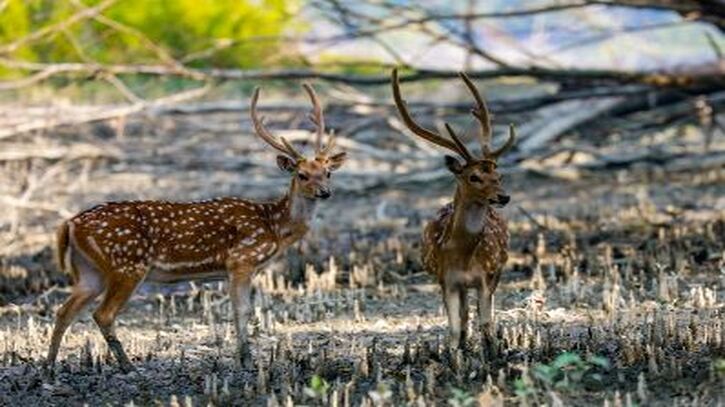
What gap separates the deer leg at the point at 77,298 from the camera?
7371 mm

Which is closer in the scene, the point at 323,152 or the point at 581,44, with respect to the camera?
the point at 323,152

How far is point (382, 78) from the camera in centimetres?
1258

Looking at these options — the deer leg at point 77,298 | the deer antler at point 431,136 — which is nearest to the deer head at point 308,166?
the deer antler at point 431,136

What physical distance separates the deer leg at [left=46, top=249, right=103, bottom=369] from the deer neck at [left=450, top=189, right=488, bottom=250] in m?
1.86

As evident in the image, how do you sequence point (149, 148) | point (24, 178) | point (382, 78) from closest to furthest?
1. point (382, 78)
2. point (24, 178)
3. point (149, 148)

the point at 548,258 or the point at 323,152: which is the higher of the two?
the point at 323,152

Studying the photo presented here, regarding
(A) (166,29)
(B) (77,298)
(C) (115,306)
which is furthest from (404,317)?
(A) (166,29)

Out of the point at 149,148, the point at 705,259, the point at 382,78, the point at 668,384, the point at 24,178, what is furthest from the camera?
the point at 149,148

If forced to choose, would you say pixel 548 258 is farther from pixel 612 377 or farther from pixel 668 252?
pixel 612 377

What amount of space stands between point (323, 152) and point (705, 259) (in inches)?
137

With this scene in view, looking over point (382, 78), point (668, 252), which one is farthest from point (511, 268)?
point (382, 78)

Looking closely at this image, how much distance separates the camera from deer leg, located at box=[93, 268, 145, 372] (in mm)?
7457

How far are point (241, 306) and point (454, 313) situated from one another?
113cm

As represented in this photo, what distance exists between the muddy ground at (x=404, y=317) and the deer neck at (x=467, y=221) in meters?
0.52
